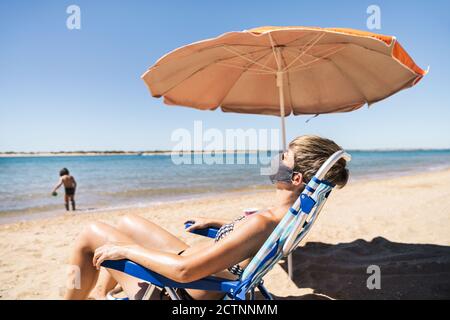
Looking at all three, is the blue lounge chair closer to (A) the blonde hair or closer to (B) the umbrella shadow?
(A) the blonde hair

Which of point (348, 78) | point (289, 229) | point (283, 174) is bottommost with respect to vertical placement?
point (289, 229)

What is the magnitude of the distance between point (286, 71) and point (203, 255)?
2.36 m

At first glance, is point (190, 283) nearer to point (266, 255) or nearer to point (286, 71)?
point (266, 255)

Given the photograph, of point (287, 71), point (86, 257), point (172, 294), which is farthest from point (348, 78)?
point (86, 257)

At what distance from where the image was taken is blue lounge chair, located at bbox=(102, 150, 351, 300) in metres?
1.59

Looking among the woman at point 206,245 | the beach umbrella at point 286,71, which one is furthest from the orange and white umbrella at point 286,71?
the woman at point 206,245

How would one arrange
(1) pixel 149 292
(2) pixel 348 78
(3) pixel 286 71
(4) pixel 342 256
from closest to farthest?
(1) pixel 149 292 → (3) pixel 286 71 → (2) pixel 348 78 → (4) pixel 342 256

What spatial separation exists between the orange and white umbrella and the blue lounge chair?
126 cm

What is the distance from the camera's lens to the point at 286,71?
10.9 feet

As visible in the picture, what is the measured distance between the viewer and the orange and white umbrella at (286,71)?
8.45ft

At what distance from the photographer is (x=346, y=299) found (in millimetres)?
2912

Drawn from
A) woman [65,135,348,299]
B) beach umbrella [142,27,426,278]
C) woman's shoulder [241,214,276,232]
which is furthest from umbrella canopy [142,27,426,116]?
woman's shoulder [241,214,276,232]

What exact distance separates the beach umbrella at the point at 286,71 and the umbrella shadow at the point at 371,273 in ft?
1.35

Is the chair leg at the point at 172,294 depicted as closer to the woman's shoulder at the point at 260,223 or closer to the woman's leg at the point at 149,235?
the woman's leg at the point at 149,235
